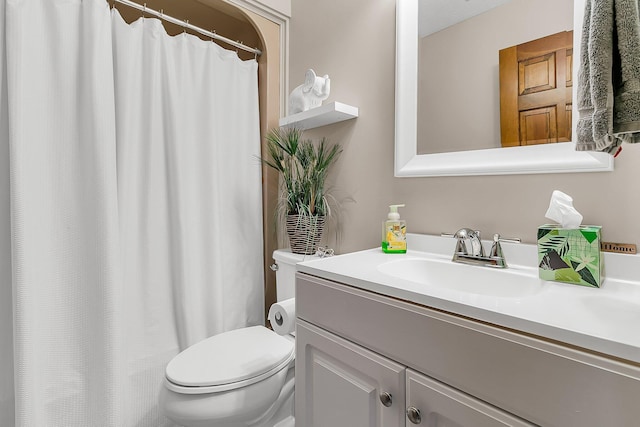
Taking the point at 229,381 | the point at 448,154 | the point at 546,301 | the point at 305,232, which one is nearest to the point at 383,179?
the point at 448,154

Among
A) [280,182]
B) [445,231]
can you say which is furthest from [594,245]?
[280,182]

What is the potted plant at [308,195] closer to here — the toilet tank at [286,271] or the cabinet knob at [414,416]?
the toilet tank at [286,271]

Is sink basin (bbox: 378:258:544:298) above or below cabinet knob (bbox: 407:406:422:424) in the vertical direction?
above

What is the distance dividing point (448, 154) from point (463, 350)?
2.35ft

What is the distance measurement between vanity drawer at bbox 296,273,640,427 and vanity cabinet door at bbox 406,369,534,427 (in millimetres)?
12

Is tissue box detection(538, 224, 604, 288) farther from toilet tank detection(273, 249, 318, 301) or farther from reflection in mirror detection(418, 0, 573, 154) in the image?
toilet tank detection(273, 249, 318, 301)

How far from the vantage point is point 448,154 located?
111cm

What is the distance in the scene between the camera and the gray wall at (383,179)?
823 millimetres

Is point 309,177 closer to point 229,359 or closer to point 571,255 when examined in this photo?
point 229,359

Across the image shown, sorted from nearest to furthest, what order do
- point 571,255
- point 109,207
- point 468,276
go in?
point 571,255
point 468,276
point 109,207

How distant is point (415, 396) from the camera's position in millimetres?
646

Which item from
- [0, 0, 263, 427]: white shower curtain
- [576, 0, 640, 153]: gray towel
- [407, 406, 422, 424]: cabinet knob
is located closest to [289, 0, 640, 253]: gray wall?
[576, 0, 640, 153]: gray towel

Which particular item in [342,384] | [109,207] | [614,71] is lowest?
[342,384]

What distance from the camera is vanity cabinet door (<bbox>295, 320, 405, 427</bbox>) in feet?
2.26
